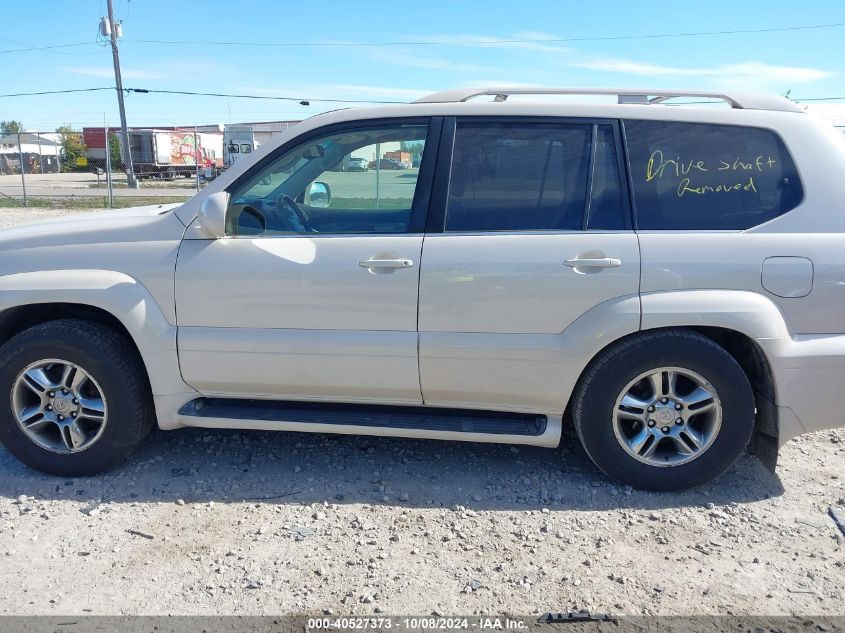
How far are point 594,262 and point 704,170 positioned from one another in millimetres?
724

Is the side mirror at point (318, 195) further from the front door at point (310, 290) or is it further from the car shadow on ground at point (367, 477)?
the car shadow on ground at point (367, 477)

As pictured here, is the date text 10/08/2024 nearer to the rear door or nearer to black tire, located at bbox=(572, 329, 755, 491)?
the rear door

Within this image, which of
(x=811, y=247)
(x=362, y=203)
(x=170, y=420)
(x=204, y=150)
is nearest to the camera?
(x=811, y=247)

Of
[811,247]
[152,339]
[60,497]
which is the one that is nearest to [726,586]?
[811,247]

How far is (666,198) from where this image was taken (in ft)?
10.8

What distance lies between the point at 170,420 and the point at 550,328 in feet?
6.53

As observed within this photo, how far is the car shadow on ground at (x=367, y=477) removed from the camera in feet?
11.2

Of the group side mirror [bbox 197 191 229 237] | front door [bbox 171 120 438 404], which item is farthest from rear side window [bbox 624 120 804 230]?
side mirror [bbox 197 191 229 237]

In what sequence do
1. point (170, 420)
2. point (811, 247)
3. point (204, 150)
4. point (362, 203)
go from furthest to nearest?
point (204, 150), point (362, 203), point (170, 420), point (811, 247)

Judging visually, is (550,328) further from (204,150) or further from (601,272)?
(204,150)

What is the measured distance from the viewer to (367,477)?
3617 mm

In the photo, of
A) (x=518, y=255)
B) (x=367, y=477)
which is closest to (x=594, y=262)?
(x=518, y=255)

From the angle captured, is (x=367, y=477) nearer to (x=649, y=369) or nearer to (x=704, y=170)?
(x=649, y=369)

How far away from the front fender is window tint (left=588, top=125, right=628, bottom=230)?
2179 mm
